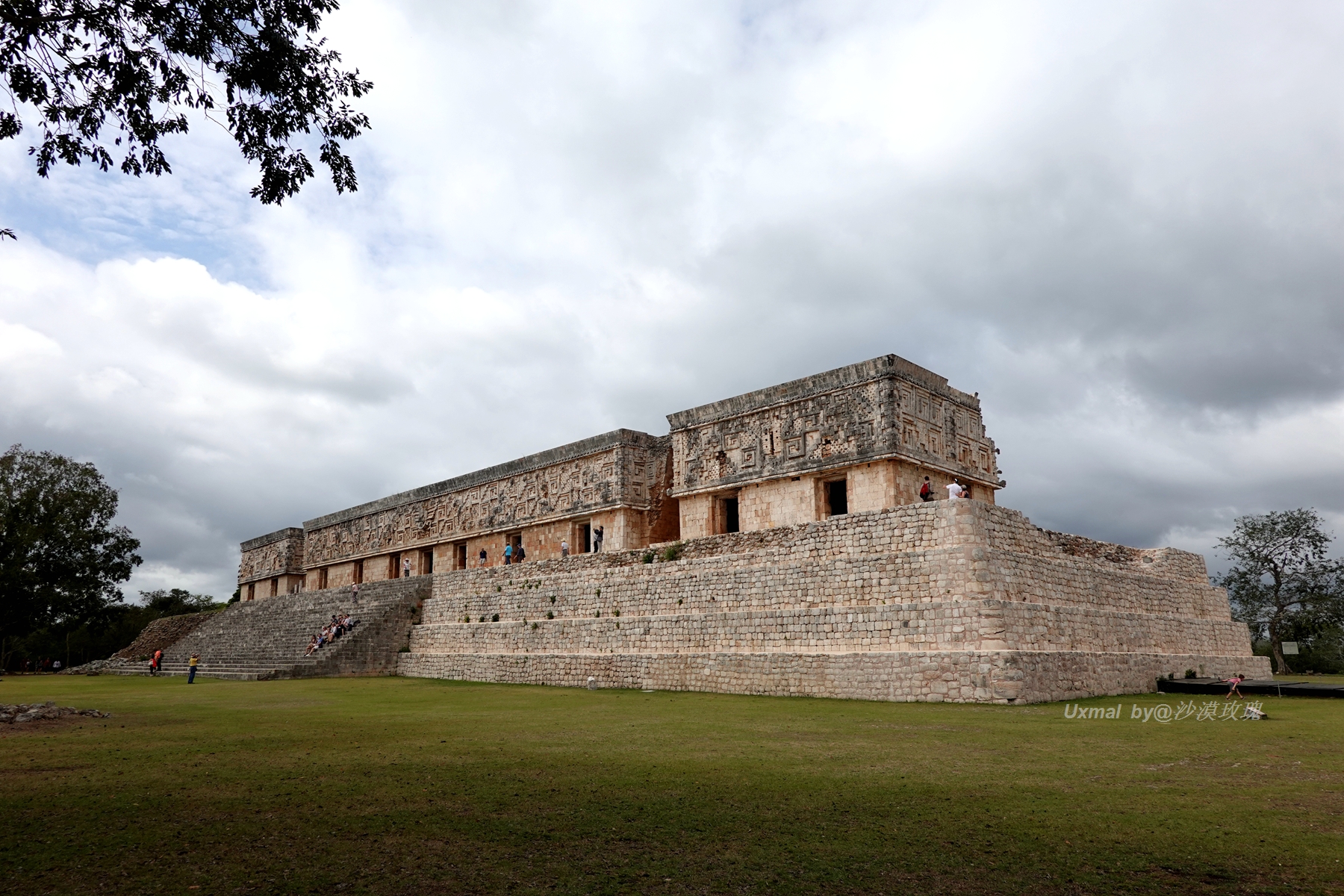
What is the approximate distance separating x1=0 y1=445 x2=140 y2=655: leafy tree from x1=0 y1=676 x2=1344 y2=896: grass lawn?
24171 millimetres

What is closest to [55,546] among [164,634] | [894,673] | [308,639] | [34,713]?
[164,634]

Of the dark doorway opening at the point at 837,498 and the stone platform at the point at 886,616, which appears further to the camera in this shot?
the dark doorway opening at the point at 837,498

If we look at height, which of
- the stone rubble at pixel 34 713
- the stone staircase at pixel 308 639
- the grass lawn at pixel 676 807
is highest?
the stone staircase at pixel 308 639

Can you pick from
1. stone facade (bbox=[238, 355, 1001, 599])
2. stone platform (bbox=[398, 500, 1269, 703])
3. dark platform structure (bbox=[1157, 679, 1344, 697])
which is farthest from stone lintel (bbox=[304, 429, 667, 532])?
dark platform structure (bbox=[1157, 679, 1344, 697])

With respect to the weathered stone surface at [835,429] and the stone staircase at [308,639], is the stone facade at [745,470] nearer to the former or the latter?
the weathered stone surface at [835,429]

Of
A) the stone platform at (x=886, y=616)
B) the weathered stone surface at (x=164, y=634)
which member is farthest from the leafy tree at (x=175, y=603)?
the stone platform at (x=886, y=616)

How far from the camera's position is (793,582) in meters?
13.1

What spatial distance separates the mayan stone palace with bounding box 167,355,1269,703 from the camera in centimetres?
1150

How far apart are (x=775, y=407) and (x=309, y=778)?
478 inches

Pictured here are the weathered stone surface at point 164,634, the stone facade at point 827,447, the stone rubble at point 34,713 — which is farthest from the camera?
the weathered stone surface at point 164,634

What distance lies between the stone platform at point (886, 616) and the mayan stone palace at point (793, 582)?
4 centimetres

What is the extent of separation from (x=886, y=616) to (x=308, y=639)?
16.3m

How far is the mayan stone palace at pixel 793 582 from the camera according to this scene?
37.7 ft

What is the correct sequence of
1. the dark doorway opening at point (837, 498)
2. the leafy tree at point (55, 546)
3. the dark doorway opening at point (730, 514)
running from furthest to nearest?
the leafy tree at point (55, 546) < the dark doorway opening at point (730, 514) < the dark doorway opening at point (837, 498)
